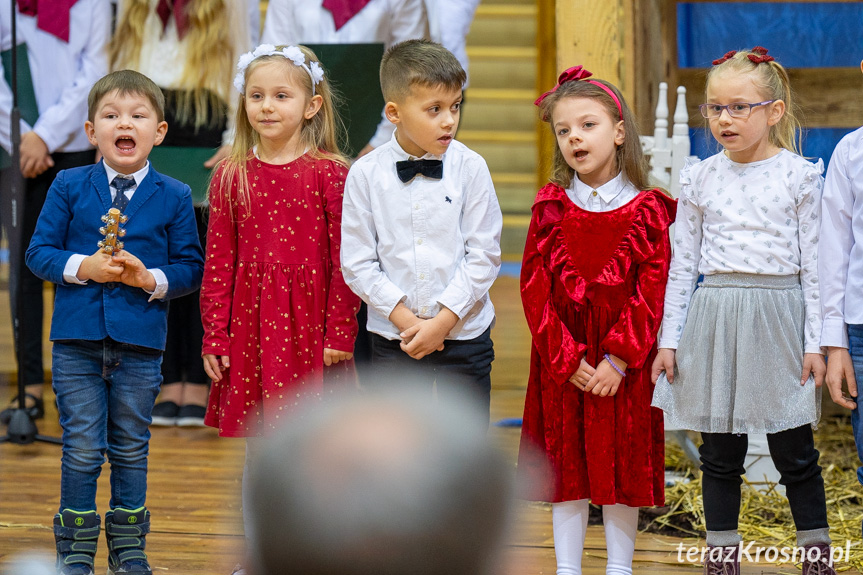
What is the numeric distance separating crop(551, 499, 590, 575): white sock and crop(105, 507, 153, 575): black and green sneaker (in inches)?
37.7

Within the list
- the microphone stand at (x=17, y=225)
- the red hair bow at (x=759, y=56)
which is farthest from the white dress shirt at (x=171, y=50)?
the red hair bow at (x=759, y=56)

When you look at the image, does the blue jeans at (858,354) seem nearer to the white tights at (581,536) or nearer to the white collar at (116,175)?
the white tights at (581,536)

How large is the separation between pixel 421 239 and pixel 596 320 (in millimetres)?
436

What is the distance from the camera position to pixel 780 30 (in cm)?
397

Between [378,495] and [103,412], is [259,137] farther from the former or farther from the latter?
[378,495]

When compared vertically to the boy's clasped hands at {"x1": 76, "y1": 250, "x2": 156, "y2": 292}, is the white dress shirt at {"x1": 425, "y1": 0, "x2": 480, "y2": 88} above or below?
above

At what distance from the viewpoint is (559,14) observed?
10.6ft

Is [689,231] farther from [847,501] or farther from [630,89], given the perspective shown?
[847,501]

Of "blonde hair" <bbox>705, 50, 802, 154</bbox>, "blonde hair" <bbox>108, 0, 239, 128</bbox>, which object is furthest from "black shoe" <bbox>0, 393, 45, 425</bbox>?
"blonde hair" <bbox>705, 50, 802, 154</bbox>

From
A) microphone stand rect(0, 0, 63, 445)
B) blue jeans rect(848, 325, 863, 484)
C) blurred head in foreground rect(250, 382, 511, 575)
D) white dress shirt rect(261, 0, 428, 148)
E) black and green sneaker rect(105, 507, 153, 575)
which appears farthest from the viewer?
microphone stand rect(0, 0, 63, 445)

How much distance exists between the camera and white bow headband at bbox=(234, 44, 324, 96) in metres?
2.48

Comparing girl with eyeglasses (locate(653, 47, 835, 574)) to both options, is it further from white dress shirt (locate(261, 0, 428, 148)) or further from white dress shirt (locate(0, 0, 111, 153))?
white dress shirt (locate(0, 0, 111, 153))

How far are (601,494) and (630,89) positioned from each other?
144 cm

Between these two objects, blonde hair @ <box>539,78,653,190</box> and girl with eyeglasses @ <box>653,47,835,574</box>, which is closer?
girl with eyeglasses @ <box>653,47,835,574</box>
